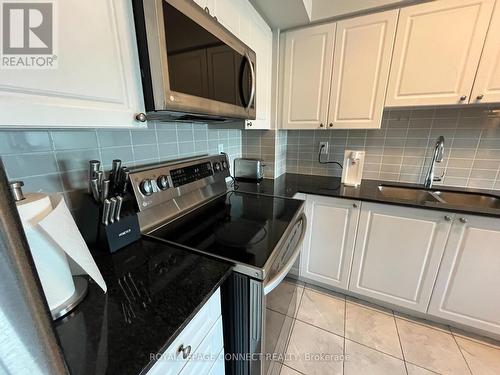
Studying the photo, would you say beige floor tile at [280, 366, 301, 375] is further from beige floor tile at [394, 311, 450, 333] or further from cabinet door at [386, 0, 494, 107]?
cabinet door at [386, 0, 494, 107]

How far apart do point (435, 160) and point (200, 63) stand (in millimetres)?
1845

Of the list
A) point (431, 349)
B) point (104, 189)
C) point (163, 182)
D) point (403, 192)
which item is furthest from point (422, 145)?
point (104, 189)

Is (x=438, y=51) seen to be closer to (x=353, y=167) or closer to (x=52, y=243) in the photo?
(x=353, y=167)

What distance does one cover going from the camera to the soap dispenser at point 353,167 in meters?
1.70

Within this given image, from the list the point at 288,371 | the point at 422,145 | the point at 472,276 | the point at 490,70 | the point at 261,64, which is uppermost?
the point at 261,64

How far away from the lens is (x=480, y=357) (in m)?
1.33

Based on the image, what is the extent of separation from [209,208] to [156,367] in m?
0.86

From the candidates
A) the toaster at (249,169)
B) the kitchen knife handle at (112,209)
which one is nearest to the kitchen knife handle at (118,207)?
the kitchen knife handle at (112,209)

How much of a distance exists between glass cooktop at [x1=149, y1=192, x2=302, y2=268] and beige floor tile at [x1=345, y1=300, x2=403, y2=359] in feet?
3.34

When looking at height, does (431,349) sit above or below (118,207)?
below

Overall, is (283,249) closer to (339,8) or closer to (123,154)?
(123,154)

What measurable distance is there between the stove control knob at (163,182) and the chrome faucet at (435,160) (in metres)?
1.93

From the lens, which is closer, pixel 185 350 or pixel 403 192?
pixel 185 350

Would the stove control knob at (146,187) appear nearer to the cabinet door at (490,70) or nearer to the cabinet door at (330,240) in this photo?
the cabinet door at (330,240)
